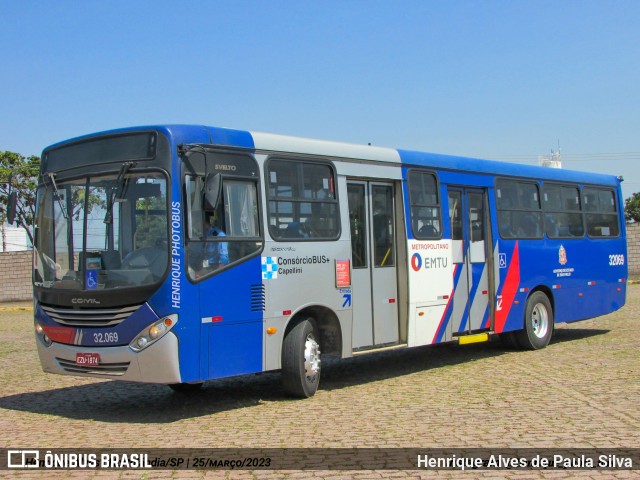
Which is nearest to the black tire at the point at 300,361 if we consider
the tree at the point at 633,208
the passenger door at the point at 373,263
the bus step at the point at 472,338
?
the passenger door at the point at 373,263

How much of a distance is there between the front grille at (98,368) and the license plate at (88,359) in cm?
4

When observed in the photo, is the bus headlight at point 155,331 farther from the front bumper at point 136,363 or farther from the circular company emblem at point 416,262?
the circular company emblem at point 416,262

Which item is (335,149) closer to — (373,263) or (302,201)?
(302,201)

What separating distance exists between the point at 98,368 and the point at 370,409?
3114 mm

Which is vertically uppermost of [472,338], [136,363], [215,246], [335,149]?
[335,149]

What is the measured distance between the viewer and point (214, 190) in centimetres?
914

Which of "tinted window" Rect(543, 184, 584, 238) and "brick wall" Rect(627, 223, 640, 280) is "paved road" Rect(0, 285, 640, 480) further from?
"brick wall" Rect(627, 223, 640, 280)

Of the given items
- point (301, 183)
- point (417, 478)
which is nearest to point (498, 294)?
point (301, 183)

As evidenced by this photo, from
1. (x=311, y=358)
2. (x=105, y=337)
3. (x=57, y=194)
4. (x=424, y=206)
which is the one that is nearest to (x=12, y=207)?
(x=57, y=194)

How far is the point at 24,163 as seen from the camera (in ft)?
168

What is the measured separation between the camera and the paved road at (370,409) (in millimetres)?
7941

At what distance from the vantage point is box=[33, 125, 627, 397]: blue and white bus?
364 inches

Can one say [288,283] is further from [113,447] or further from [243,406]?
[113,447]

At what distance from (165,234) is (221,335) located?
4.34 ft
